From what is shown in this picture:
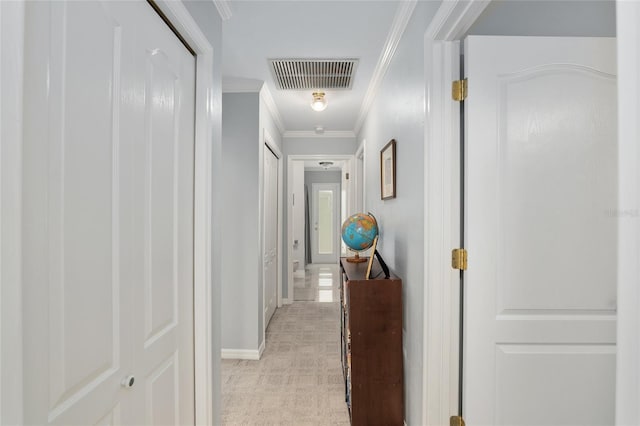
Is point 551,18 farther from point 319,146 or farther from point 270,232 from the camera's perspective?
point 319,146

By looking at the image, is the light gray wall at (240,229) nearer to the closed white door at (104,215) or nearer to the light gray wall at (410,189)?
the light gray wall at (410,189)

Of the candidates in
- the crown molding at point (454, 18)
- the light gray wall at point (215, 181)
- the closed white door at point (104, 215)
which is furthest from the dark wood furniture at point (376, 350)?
the crown molding at point (454, 18)

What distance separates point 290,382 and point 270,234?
176 cm

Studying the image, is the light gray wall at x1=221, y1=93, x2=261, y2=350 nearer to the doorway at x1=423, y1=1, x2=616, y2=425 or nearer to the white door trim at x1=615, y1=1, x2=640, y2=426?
the doorway at x1=423, y1=1, x2=616, y2=425

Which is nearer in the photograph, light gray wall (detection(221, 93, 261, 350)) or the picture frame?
the picture frame

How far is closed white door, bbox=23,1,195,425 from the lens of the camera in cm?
71

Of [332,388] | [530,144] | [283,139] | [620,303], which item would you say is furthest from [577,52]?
[283,139]

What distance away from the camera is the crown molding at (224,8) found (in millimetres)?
1748

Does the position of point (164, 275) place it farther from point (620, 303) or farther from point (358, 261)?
point (358, 261)

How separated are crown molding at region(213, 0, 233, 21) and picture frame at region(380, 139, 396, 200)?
124 cm

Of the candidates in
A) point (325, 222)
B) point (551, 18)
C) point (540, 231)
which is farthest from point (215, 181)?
point (325, 222)

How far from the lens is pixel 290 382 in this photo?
2.69 meters

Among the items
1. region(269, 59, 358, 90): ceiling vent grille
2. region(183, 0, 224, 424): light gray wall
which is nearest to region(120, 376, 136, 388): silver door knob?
region(183, 0, 224, 424): light gray wall

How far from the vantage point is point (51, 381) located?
75 centimetres
